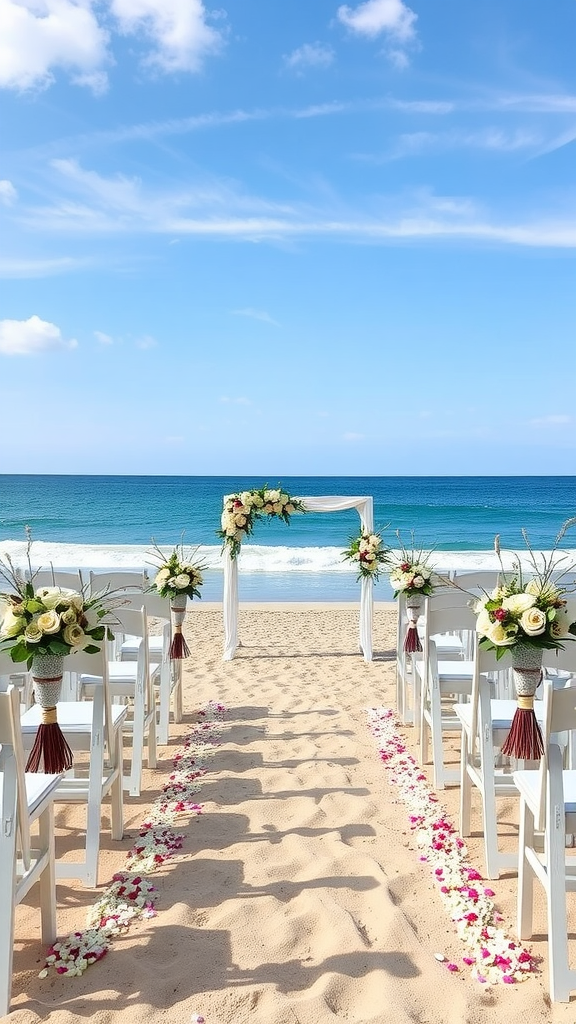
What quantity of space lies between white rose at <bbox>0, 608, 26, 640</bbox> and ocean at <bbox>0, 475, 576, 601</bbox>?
3932 millimetres

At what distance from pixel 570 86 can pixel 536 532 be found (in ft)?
71.8

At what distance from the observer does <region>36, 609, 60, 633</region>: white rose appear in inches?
103

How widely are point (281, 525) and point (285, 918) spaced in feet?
81.8

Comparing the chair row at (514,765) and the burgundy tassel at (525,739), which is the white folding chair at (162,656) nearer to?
the chair row at (514,765)

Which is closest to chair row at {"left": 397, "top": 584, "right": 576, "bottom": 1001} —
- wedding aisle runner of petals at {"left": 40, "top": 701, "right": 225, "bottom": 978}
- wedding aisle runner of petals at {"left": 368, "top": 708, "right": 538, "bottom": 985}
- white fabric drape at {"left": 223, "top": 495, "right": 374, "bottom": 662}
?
wedding aisle runner of petals at {"left": 368, "top": 708, "right": 538, "bottom": 985}

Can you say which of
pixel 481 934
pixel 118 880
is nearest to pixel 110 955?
pixel 118 880

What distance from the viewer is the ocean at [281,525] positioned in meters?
18.0

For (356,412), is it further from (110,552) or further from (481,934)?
(481,934)

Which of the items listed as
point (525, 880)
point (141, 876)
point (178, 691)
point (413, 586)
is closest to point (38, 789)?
point (141, 876)

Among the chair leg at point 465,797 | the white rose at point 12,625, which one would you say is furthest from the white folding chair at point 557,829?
the white rose at point 12,625

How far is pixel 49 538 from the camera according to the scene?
90.4 ft

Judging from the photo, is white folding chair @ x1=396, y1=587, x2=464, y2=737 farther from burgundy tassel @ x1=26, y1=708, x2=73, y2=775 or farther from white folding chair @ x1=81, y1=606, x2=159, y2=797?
burgundy tassel @ x1=26, y1=708, x2=73, y2=775

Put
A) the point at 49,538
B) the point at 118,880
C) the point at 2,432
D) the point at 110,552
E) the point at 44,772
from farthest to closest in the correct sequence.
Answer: the point at 2,432 → the point at 49,538 → the point at 110,552 → the point at 118,880 → the point at 44,772

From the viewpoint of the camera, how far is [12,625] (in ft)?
8.66
